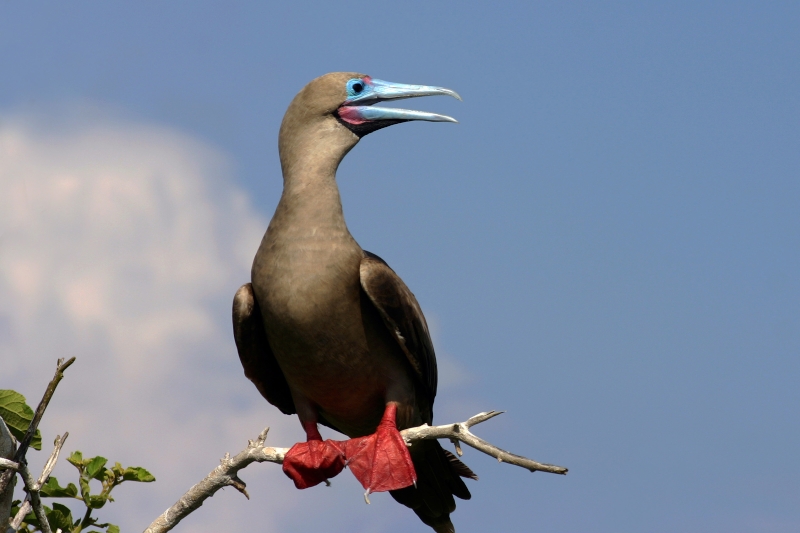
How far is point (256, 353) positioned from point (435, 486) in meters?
1.55

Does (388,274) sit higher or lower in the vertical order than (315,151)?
lower

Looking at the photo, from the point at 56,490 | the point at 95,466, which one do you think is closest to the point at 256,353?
the point at 95,466

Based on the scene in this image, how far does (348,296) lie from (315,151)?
3.20ft

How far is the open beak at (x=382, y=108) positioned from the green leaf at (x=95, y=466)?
101 inches

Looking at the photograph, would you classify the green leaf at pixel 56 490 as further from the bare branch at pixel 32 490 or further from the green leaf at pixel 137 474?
the bare branch at pixel 32 490

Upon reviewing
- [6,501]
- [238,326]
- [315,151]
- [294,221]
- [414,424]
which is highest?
[315,151]

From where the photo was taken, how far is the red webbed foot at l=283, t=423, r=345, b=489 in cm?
559

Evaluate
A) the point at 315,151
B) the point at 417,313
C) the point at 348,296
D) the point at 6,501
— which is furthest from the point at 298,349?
the point at 6,501

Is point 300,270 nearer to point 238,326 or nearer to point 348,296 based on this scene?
point 348,296

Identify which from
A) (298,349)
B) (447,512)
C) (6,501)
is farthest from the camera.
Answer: (447,512)

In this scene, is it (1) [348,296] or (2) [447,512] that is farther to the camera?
(2) [447,512]

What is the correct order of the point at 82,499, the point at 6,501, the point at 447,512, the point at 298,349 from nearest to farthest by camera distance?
the point at 6,501, the point at 82,499, the point at 298,349, the point at 447,512

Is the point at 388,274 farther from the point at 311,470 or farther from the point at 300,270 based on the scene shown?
the point at 311,470

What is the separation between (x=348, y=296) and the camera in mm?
5574
